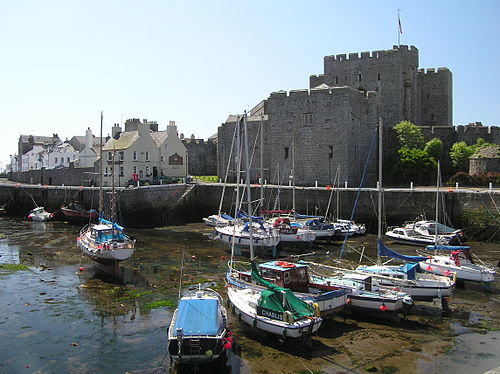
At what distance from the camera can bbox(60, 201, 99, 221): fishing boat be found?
122ft

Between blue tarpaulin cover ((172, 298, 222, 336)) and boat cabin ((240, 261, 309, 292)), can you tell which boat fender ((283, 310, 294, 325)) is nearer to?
blue tarpaulin cover ((172, 298, 222, 336))

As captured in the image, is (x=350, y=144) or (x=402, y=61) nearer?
(x=350, y=144)

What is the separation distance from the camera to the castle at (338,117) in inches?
1487

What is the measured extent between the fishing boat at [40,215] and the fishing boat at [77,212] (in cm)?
152

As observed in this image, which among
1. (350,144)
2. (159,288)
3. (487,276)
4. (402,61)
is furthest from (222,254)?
(402,61)

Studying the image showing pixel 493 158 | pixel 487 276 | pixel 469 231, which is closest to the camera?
pixel 487 276

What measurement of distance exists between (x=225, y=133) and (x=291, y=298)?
3260 cm

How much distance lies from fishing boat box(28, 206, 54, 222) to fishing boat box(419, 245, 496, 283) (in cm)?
3047

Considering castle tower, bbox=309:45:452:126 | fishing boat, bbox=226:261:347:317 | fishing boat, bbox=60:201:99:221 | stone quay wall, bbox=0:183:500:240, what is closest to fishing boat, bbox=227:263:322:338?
fishing boat, bbox=226:261:347:317

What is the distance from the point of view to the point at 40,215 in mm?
40031

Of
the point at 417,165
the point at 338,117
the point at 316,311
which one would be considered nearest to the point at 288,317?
the point at 316,311

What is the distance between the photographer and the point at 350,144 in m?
37.9

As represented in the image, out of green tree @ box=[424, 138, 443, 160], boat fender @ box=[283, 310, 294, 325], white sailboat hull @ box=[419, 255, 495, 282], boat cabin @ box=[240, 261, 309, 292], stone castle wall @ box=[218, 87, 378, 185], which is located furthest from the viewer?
green tree @ box=[424, 138, 443, 160]

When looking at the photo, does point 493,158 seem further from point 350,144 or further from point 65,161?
point 65,161
